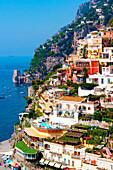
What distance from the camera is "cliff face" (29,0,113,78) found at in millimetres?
121750

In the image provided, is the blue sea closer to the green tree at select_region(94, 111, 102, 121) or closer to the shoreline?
the shoreline

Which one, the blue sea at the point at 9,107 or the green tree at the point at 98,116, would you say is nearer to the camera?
the green tree at the point at 98,116

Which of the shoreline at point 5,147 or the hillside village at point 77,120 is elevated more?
the hillside village at point 77,120

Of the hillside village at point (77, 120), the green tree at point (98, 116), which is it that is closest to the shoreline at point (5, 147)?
the hillside village at point (77, 120)

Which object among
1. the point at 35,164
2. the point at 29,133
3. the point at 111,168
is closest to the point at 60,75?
the point at 29,133

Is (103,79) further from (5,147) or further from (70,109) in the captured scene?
(5,147)

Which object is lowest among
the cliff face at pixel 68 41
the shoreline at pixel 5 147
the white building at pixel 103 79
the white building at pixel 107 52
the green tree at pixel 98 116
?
the shoreline at pixel 5 147

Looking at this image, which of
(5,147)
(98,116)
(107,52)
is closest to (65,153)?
(98,116)

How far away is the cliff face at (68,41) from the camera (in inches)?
4793

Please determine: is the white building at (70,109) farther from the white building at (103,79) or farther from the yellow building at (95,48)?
the yellow building at (95,48)

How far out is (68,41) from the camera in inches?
5325

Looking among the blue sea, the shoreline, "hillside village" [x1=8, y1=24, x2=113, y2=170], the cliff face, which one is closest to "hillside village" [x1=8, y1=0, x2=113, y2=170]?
"hillside village" [x1=8, y1=24, x2=113, y2=170]

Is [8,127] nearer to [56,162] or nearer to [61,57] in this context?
[56,162]

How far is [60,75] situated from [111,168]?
30.6 meters
